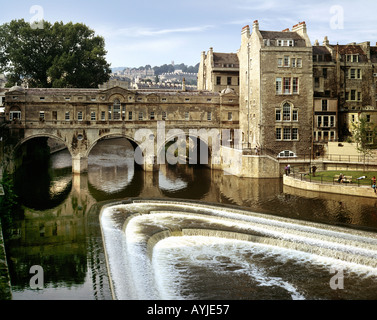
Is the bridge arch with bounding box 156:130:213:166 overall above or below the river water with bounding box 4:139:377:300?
above

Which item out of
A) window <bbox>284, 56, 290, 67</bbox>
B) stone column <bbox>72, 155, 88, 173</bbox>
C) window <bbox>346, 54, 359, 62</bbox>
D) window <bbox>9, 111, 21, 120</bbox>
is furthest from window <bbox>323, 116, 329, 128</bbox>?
window <bbox>9, 111, 21, 120</bbox>

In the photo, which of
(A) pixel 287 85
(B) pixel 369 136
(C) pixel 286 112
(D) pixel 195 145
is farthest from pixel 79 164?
(B) pixel 369 136

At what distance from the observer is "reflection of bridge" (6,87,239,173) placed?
5925cm

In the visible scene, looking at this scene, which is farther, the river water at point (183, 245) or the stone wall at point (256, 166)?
the stone wall at point (256, 166)

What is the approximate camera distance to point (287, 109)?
196ft

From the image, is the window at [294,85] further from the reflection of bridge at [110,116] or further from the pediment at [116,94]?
the pediment at [116,94]

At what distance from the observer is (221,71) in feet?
245

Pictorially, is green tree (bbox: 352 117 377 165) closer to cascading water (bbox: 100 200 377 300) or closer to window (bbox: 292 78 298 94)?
window (bbox: 292 78 298 94)

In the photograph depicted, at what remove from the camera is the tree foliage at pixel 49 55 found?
7850cm

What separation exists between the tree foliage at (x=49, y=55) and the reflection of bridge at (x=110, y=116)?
18.0 meters

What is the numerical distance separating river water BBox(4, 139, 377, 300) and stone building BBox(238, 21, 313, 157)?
928cm

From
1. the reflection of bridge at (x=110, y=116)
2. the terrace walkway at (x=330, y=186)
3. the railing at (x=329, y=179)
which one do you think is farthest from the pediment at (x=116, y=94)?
the terrace walkway at (x=330, y=186)
